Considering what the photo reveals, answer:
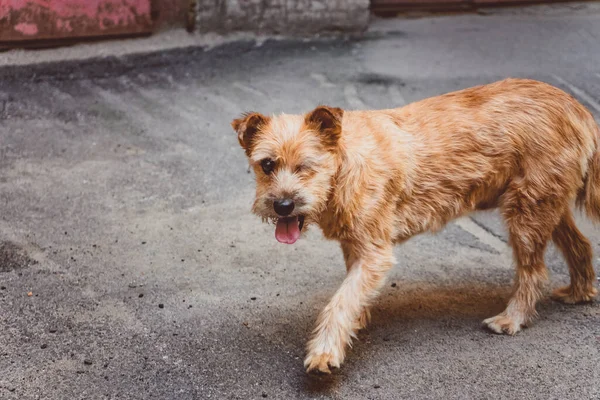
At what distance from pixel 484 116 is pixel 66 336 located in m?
3.09

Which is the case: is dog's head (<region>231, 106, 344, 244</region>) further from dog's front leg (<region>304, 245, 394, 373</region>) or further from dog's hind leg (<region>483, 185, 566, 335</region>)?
dog's hind leg (<region>483, 185, 566, 335</region>)

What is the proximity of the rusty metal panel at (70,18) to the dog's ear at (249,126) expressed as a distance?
4.98 m

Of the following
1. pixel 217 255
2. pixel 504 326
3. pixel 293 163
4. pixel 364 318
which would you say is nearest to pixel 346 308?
pixel 364 318

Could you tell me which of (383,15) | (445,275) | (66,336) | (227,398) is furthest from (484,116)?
(383,15)

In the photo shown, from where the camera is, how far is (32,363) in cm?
418

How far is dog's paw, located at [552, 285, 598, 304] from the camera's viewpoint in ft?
16.6

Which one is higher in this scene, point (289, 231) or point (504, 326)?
point (289, 231)

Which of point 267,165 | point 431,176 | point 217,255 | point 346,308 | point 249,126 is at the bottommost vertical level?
point 217,255

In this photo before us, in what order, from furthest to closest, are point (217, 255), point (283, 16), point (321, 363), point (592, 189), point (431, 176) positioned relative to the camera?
1. point (283, 16)
2. point (217, 255)
3. point (592, 189)
4. point (431, 176)
5. point (321, 363)

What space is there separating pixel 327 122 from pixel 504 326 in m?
1.86

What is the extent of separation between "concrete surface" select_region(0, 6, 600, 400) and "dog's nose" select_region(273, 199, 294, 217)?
987 millimetres

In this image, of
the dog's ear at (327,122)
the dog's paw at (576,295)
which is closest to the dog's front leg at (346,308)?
the dog's ear at (327,122)

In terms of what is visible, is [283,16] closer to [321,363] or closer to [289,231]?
[289,231]

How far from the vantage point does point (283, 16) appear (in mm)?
9539
